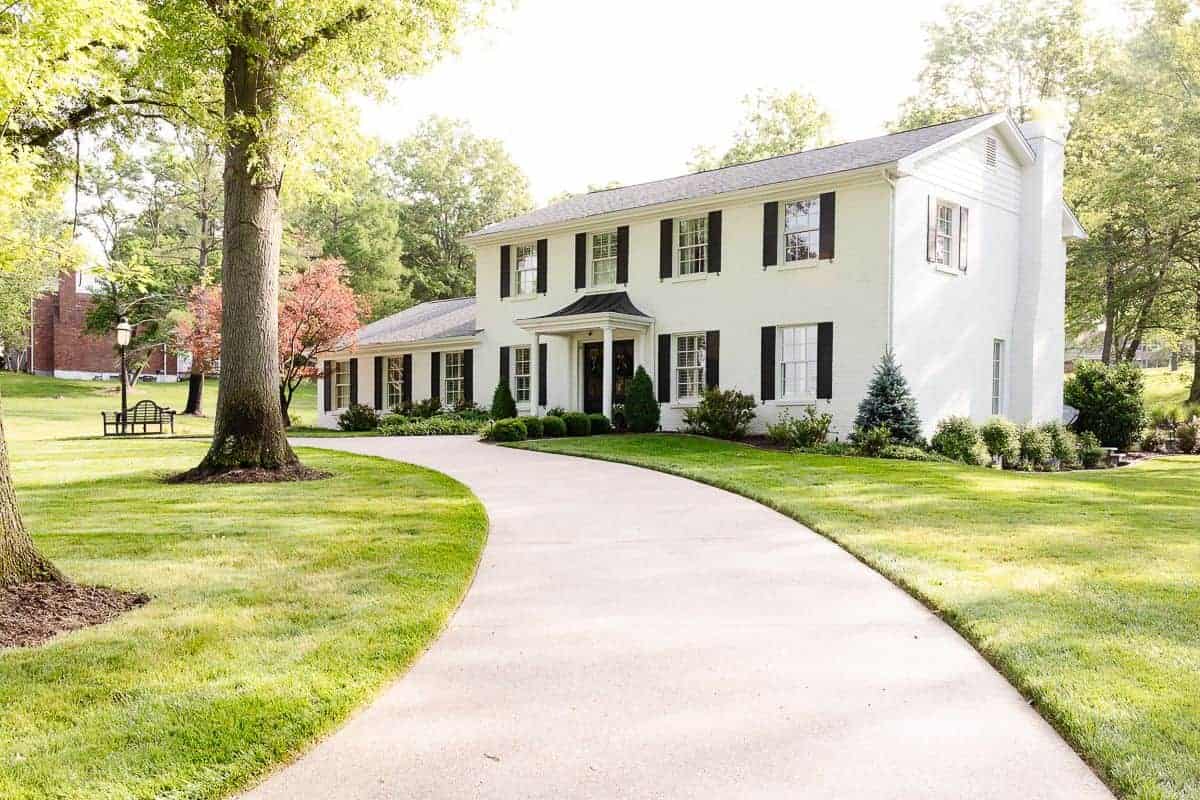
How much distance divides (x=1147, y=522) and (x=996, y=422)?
837 centimetres

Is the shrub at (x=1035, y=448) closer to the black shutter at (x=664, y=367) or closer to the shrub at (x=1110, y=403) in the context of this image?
the shrub at (x=1110, y=403)

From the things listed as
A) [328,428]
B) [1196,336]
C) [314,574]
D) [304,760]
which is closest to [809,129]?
[1196,336]

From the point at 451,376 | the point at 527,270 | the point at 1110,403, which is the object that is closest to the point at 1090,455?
the point at 1110,403

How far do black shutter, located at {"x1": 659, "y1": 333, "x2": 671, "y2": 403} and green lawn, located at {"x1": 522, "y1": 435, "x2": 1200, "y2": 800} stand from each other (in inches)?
247

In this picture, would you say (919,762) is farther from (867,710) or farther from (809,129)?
(809,129)

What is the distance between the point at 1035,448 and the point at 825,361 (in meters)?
4.48

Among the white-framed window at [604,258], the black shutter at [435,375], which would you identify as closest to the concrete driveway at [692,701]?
the white-framed window at [604,258]

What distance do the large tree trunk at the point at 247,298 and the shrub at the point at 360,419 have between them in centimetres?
1272

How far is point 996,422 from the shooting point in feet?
53.5

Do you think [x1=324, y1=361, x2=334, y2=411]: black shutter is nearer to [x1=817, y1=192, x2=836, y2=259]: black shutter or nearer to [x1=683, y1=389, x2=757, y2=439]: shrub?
[x1=683, y1=389, x2=757, y2=439]: shrub

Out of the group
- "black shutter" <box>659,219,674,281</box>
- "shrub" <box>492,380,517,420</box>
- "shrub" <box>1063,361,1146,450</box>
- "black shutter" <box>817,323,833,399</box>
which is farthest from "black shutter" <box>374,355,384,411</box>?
"shrub" <box>1063,361,1146,450</box>

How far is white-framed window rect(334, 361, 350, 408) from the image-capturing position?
27672 millimetres

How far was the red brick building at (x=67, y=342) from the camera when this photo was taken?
150 feet

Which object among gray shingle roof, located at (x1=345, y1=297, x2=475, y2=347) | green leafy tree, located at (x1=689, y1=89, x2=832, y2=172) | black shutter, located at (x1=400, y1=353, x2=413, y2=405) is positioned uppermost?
green leafy tree, located at (x1=689, y1=89, x2=832, y2=172)
